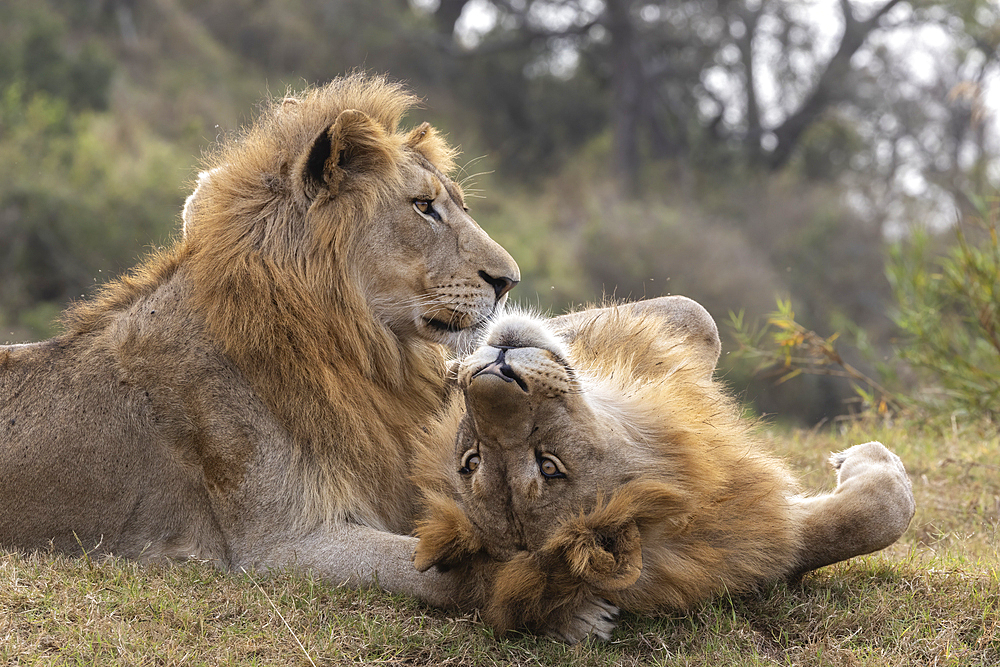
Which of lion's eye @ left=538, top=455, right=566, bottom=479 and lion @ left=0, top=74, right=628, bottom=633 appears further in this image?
lion @ left=0, top=74, right=628, bottom=633

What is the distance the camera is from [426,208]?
3.54 m

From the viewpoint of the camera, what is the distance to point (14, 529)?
10.9 feet

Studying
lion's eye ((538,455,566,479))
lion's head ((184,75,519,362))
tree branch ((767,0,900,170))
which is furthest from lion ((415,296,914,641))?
tree branch ((767,0,900,170))

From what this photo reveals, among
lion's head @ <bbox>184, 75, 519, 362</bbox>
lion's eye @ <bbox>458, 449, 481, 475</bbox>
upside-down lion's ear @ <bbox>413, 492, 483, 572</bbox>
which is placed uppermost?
lion's head @ <bbox>184, 75, 519, 362</bbox>

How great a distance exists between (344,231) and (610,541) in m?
1.45

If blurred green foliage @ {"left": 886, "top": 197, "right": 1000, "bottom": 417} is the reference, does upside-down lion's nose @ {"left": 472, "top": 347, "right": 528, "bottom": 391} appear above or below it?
above

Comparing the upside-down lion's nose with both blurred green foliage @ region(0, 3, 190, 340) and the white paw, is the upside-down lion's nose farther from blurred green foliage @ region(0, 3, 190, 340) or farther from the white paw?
blurred green foliage @ region(0, 3, 190, 340)

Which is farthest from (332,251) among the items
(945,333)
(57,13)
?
(57,13)

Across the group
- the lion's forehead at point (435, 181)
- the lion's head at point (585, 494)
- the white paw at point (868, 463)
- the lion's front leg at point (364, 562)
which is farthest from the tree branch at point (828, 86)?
the lion's front leg at point (364, 562)

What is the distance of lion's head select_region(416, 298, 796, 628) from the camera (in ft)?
8.43

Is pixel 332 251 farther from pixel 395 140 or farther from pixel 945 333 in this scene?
→ pixel 945 333

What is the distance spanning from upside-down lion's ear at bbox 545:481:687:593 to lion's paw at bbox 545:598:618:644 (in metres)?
0.12

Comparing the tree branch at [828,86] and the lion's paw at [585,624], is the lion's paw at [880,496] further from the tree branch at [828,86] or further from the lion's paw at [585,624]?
the tree branch at [828,86]

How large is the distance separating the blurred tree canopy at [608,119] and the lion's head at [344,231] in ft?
42.4
